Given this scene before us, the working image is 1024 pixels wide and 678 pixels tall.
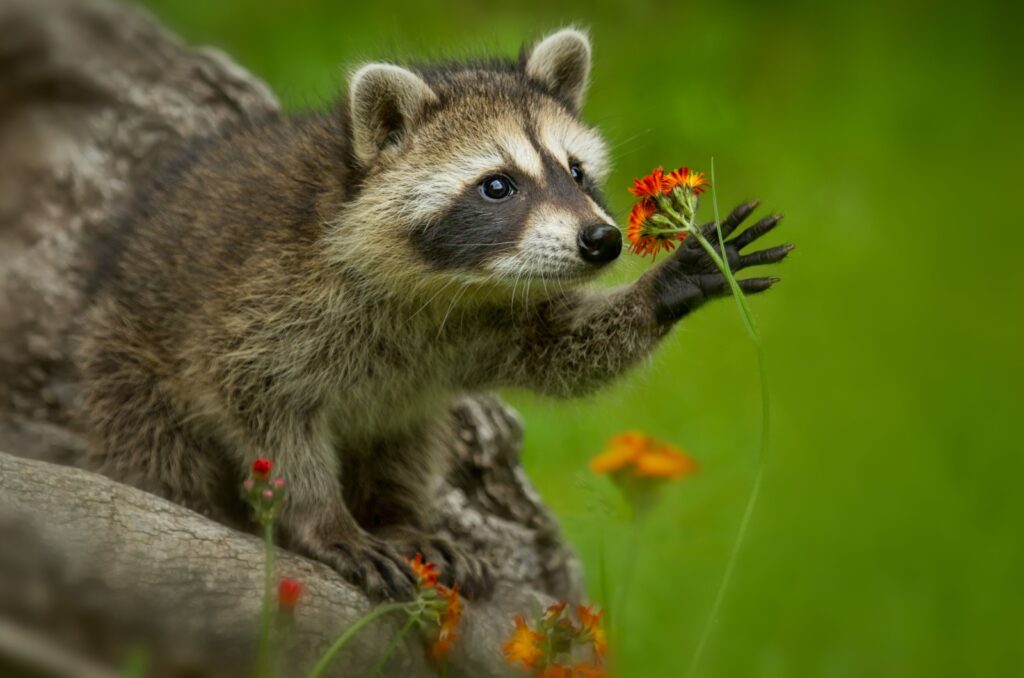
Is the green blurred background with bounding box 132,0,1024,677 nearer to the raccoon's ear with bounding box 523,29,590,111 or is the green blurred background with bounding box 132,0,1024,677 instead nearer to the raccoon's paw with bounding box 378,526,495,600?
the raccoon's ear with bounding box 523,29,590,111

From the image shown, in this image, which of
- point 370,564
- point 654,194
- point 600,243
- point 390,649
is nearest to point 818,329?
point 600,243

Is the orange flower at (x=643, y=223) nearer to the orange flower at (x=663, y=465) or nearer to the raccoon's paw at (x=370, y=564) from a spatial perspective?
the orange flower at (x=663, y=465)

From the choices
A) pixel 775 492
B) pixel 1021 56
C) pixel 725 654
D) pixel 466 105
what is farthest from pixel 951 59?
pixel 466 105

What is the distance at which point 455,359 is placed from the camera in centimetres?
487

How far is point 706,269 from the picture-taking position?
170 inches

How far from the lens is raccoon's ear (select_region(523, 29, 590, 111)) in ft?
16.6

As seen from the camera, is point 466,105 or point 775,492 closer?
point 466,105

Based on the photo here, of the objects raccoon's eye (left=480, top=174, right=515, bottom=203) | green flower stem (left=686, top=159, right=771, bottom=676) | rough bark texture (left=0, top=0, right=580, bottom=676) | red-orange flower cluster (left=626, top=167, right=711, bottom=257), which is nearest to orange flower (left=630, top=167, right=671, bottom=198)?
red-orange flower cluster (left=626, top=167, right=711, bottom=257)

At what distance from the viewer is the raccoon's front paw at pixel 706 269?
158 inches

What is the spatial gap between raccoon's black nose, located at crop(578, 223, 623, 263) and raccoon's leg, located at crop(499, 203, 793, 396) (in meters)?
0.29

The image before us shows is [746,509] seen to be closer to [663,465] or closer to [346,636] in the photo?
[663,465]

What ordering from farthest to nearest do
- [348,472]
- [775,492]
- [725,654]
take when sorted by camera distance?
[775,492]
[725,654]
[348,472]

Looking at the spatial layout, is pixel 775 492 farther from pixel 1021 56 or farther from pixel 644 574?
pixel 1021 56

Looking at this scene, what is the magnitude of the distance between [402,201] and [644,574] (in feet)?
8.97
